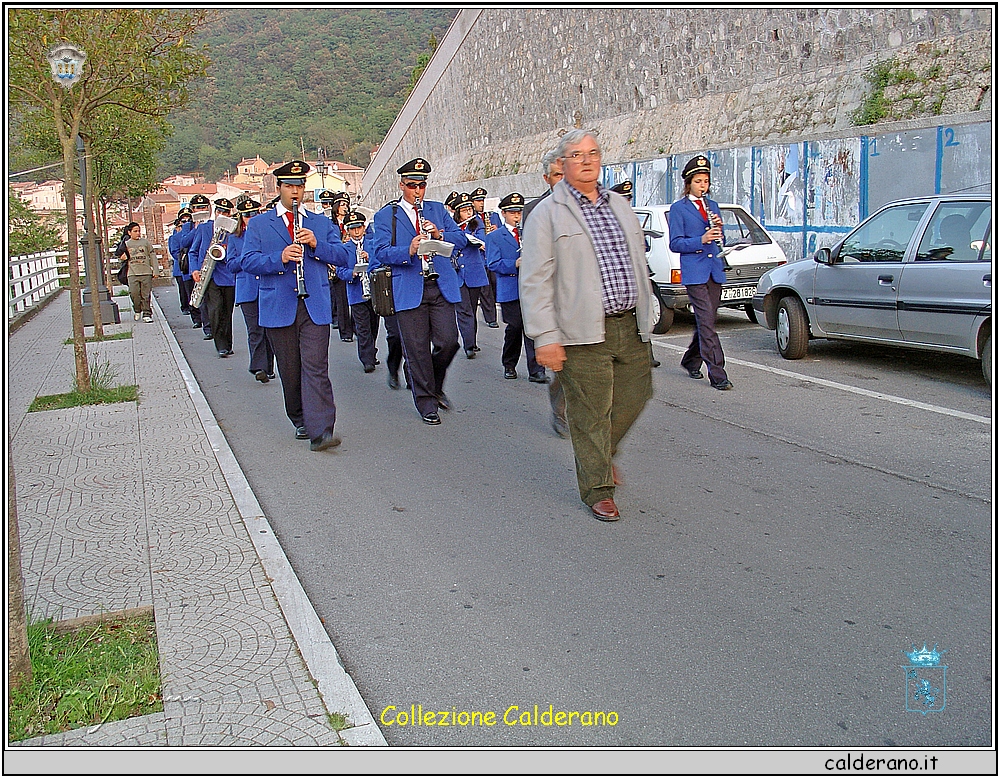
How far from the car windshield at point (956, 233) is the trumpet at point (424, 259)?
13.8ft

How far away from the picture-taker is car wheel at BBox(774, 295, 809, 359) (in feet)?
32.4

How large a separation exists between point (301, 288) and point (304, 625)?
3.41 m

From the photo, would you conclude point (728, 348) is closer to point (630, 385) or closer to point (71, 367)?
point (630, 385)

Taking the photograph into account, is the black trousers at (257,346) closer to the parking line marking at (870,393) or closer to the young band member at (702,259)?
the young band member at (702,259)

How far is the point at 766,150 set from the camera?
1856 centimetres

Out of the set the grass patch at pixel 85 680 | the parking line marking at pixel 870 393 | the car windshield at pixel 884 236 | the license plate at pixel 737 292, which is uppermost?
the car windshield at pixel 884 236

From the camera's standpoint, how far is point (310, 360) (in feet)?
22.8

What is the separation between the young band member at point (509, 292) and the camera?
941 centimetres

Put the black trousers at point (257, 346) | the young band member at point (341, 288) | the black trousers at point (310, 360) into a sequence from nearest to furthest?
the black trousers at point (310, 360)
the black trousers at point (257, 346)
the young band member at point (341, 288)

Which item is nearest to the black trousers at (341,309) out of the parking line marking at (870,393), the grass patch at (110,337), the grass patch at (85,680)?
the grass patch at (110,337)

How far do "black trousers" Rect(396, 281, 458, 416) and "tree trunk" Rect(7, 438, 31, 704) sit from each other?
453 cm

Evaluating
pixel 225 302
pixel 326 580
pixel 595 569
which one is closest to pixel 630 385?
pixel 595 569

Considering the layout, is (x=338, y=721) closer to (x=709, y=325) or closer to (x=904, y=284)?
(x=709, y=325)

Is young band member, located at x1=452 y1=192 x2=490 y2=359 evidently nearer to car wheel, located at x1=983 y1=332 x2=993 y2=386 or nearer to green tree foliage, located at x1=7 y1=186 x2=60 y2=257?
car wheel, located at x1=983 y1=332 x2=993 y2=386
